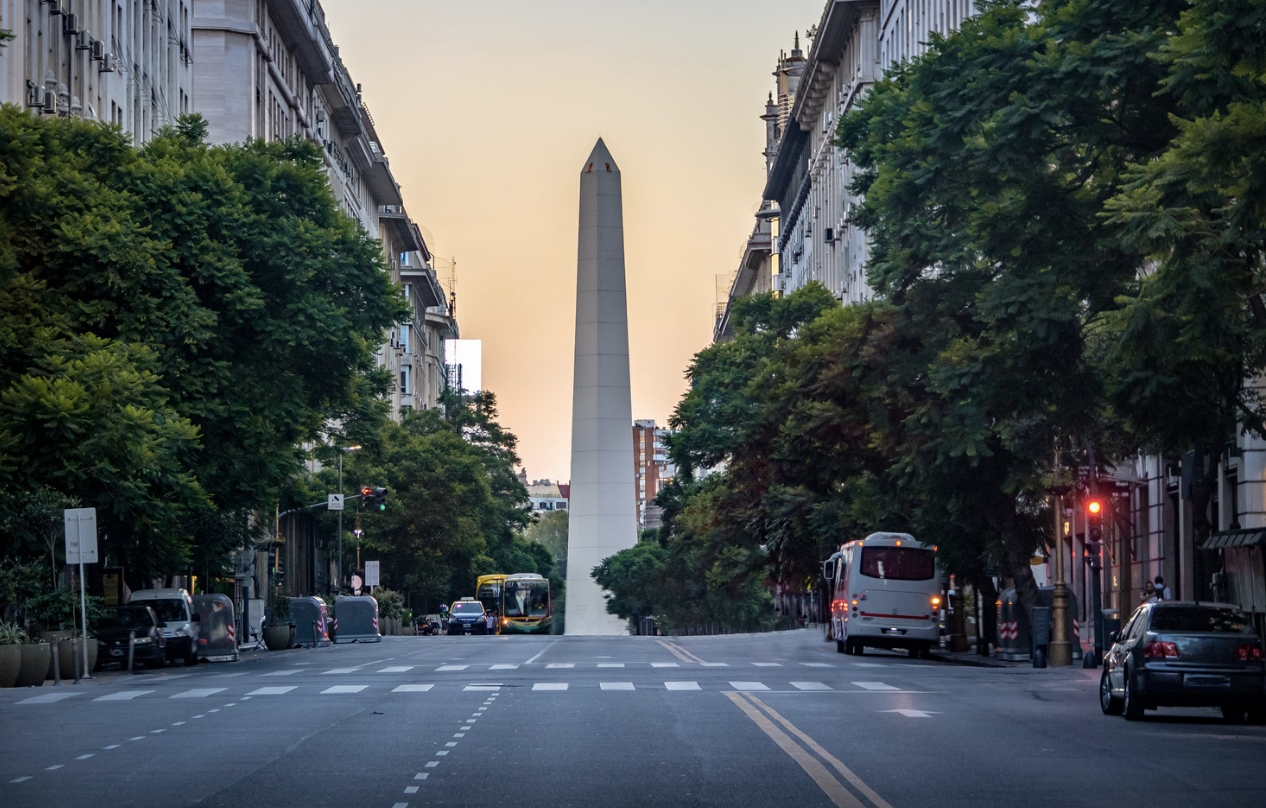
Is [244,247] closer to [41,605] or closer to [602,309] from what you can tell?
[41,605]

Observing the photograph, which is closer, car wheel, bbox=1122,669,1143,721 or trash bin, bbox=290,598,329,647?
car wheel, bbox=1122,669,1143,721

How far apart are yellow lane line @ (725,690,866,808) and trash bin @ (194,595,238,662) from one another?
2348 centimetres

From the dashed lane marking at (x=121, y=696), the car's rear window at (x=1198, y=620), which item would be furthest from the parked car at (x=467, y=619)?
the car's rear window at (x=1198, y=620)

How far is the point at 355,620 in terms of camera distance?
63.9m

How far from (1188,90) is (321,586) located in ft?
270

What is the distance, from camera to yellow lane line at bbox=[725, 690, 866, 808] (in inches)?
492

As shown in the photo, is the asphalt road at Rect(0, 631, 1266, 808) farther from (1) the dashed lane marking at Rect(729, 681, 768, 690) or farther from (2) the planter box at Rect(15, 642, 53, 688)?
(2) the planter box at Rect(15, 642, 53, 688)

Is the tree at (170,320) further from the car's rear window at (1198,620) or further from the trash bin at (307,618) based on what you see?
the car's rear window at (1198,620)

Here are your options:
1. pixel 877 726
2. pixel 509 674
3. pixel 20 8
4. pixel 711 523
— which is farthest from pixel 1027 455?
pixel 711 523

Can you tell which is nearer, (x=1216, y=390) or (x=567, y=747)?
(x=567, y=747)

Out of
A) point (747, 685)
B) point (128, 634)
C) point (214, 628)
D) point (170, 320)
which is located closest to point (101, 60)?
point (170, 320)

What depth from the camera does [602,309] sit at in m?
91.2

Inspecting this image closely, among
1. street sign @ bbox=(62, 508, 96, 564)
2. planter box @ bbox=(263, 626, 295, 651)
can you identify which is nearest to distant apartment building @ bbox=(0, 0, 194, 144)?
street sign @ bbox=(62, 508, 96, 564)

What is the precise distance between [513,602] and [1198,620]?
246ft
